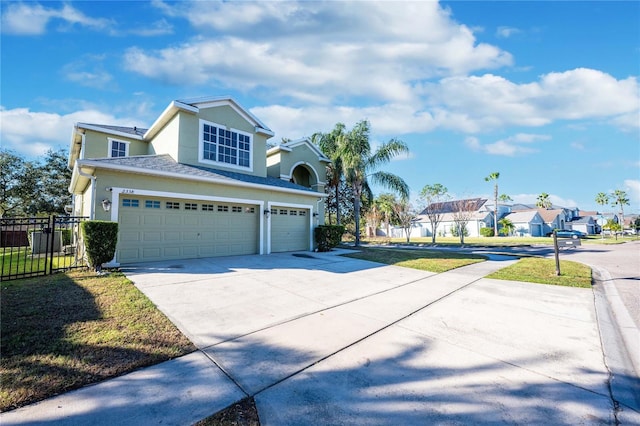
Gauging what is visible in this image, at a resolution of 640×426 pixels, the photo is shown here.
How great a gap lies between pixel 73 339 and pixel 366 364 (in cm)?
381

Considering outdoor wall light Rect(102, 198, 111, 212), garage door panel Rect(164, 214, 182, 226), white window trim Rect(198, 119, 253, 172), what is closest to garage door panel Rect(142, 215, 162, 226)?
garage door panel Rect(164, 214, 182, 226)

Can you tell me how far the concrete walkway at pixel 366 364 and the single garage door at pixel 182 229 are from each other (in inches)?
160

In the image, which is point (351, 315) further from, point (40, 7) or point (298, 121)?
point (298, 121)

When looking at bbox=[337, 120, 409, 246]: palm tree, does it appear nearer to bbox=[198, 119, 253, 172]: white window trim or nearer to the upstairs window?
bbox=[198, 119, 253, 172]: white window trim

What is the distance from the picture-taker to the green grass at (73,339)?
271 centimetres

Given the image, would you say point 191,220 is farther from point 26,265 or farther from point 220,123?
point 26,265

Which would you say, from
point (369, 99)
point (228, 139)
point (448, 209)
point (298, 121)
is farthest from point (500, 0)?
point (448, 209)

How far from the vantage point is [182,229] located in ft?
34.2

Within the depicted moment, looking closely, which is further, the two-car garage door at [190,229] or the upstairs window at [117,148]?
the upstairs window at [117,148]

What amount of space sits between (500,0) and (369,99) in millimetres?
6388

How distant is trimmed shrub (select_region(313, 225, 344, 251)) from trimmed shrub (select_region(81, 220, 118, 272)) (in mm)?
9101

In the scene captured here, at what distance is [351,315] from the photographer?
186 inches

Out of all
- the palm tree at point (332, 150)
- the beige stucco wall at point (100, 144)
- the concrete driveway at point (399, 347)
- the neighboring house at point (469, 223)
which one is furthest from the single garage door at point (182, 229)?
the neighboring house at point (469, 223)

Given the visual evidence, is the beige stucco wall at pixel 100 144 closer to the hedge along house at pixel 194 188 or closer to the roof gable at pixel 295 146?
the hedge along house at pixel 194 188
